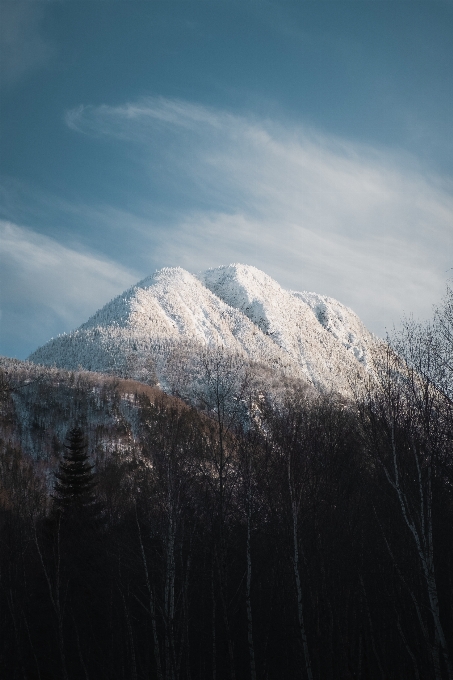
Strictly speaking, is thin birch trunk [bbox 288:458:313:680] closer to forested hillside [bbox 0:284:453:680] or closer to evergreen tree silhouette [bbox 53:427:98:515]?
forested hillside [bbox 0:284:453:680]

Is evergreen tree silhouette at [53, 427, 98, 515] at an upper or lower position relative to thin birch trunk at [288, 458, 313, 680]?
upper

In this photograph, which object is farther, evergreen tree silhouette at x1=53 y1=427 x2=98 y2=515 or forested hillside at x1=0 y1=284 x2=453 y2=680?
evergreen tree silhouette at x1=53 y1=427 x2=98 y2=515

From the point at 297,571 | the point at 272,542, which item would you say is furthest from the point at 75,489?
the point at 297,571

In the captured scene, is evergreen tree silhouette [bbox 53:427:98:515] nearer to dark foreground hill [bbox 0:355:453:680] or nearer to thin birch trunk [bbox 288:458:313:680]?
dark foreground hill [bbox 0:355:453:680]

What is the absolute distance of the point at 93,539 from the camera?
90.8 feet

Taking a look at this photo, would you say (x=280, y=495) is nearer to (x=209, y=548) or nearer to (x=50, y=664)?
(x=209, y=548)

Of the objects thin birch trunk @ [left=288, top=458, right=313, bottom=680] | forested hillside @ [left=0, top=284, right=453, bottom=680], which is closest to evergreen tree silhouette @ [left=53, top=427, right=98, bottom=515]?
forested hillside @ [left=0, top=284, right=453, bottom=680]

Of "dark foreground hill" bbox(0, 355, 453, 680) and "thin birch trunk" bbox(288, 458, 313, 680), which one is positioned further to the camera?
"dark foreground hill" bbox(0, 355, 453, 680)

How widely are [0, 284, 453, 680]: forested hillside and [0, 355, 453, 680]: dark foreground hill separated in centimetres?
12

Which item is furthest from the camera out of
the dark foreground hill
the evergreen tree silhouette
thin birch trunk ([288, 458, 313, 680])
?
the evergreen tree silhouette

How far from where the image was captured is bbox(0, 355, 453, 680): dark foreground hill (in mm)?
16359

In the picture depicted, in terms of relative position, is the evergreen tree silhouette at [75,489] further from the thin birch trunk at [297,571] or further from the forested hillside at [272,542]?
the thin birch trunk at [297,571]

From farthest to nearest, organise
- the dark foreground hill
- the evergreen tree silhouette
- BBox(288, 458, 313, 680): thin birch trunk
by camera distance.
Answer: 1. the evergreen tree silhouette
2. the dark foreground hill
3. BBox(288, 458, 313, 680): thin birch trunk

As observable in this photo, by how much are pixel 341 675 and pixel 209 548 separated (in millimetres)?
6833
